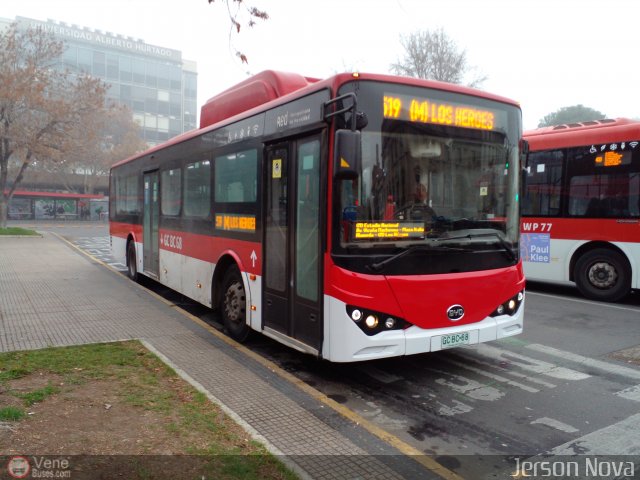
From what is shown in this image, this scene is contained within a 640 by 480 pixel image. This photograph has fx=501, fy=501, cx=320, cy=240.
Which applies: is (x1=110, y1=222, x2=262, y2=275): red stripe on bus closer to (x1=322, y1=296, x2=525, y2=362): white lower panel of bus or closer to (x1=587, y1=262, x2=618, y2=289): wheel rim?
(x1=322, y1=296, x2=525, y2=362): white lower panel of bus

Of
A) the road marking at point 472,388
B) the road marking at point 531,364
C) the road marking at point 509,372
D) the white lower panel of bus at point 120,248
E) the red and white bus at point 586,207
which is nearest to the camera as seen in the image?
the road marking at point 472,388

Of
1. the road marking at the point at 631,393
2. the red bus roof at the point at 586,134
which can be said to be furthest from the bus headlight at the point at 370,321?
the red bus roof at the point at 586,134

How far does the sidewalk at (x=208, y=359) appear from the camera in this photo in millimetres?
3754

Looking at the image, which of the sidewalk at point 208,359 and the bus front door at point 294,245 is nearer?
the sidewalk at point 208,359

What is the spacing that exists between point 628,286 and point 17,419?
10191 millimetres

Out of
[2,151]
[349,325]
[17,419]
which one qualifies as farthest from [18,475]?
[2,151]

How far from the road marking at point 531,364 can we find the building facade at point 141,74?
87501 mm

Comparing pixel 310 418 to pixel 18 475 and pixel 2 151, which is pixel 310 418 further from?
pixel 2 151

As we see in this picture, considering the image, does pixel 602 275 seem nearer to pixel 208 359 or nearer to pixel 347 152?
pixel 347 152

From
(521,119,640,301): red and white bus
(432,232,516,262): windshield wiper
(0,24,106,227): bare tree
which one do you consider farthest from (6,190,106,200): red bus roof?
(432,232,516,262): windshield wiper

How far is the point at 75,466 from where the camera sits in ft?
10.9

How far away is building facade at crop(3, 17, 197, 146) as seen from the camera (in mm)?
→ 84062

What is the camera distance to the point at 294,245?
5.53 metres

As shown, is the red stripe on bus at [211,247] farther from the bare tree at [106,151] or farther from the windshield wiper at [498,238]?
the bare tree at [106,151]
